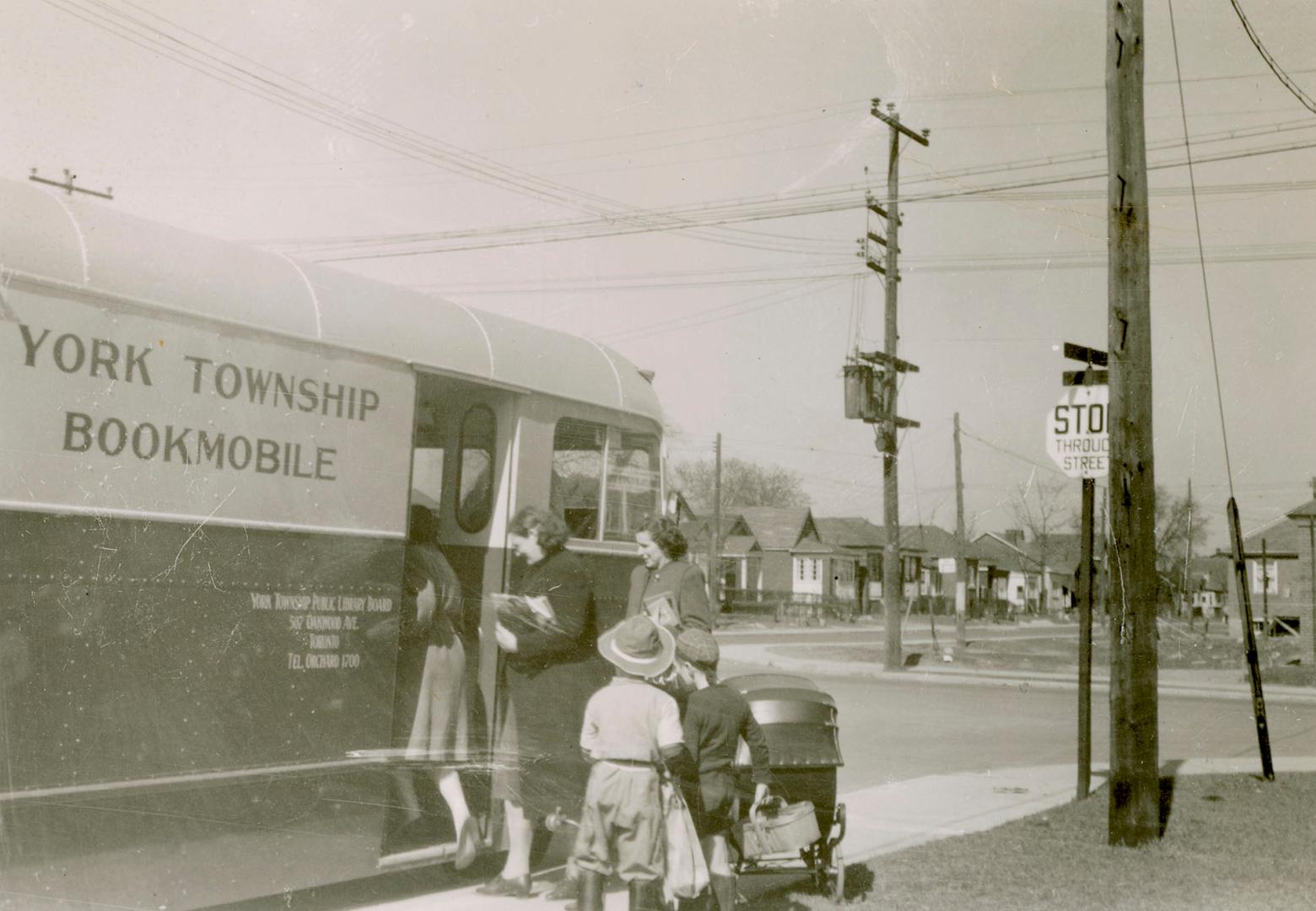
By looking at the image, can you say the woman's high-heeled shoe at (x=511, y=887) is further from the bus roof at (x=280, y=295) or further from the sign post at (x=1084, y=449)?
the sign post at (x=1084, y=449)

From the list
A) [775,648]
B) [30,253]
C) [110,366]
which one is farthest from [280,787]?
[775,648]

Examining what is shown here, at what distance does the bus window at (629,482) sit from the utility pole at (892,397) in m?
17.4

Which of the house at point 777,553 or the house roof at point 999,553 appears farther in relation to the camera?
the house roof at point 999,553

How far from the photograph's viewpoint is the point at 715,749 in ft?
18.6

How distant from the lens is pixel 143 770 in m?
4.74

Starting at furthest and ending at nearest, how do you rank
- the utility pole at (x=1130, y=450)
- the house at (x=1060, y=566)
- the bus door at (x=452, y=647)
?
1. the house at (x=1060, y=566)
2. the utility pole at (x=1130, y=450)
3. the bus door at (x=452, y=647)

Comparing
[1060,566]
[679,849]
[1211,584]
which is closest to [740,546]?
[1060,566]

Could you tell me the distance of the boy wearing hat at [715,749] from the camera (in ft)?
18.6

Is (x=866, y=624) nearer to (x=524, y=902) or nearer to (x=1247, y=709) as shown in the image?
(x=1247, y=709)

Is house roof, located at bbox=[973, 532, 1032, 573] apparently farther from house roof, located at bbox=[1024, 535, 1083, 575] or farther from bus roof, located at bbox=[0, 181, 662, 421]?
bus roof, located at bbox=[0, 181, 662, 421]

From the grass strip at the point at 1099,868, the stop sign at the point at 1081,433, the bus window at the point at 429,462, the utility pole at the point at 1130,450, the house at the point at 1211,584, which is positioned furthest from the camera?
the house at the point at 1211,584

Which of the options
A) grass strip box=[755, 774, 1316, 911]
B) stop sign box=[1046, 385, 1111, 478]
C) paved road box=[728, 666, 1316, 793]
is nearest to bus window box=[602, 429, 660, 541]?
grass strip box=[755, 774, 1316, 911]

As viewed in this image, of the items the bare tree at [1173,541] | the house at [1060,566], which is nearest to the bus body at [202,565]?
the bare tree at [1173,541]

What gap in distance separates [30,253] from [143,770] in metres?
1.97
